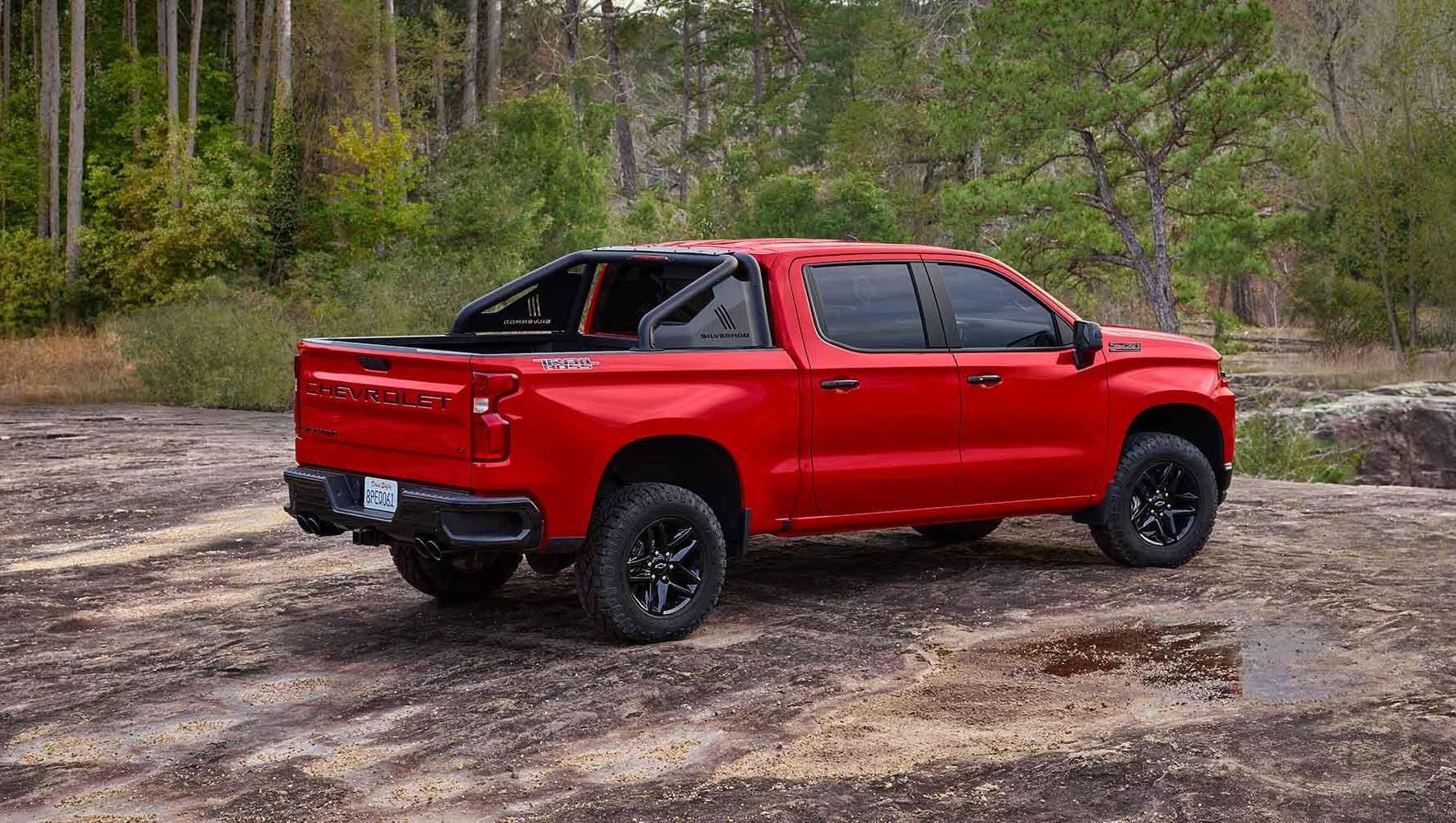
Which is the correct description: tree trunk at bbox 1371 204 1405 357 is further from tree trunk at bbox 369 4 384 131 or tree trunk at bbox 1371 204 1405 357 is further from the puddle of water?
the puddle of water

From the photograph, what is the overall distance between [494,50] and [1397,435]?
30.4 m

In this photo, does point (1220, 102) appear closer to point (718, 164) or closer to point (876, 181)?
point (876, 181)

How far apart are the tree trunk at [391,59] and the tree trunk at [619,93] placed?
628 inches

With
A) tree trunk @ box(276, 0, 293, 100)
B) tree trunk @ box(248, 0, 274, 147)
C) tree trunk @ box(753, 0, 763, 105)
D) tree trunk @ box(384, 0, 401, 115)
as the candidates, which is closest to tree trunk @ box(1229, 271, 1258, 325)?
tree trunk @ box(753, 0, 763, 105)

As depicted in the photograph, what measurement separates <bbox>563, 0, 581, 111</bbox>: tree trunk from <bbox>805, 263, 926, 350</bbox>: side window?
41.6 m

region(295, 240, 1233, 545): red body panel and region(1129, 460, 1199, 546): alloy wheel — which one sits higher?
region(295, 240, 1233, 545): red body panel

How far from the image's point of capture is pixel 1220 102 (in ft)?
108

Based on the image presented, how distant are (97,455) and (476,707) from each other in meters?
11.6

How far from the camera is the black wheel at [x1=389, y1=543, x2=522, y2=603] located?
330 inches

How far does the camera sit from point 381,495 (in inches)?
282

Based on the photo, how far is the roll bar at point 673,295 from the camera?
24.5 ft

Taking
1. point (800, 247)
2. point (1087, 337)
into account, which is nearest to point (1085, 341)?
point (1087, 337)

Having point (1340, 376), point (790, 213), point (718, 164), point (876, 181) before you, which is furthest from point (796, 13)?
point (1340, 376)

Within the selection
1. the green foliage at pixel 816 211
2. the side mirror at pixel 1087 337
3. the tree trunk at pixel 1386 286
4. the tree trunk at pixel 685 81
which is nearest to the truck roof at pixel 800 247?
the side mirror at pixel 1087 337
